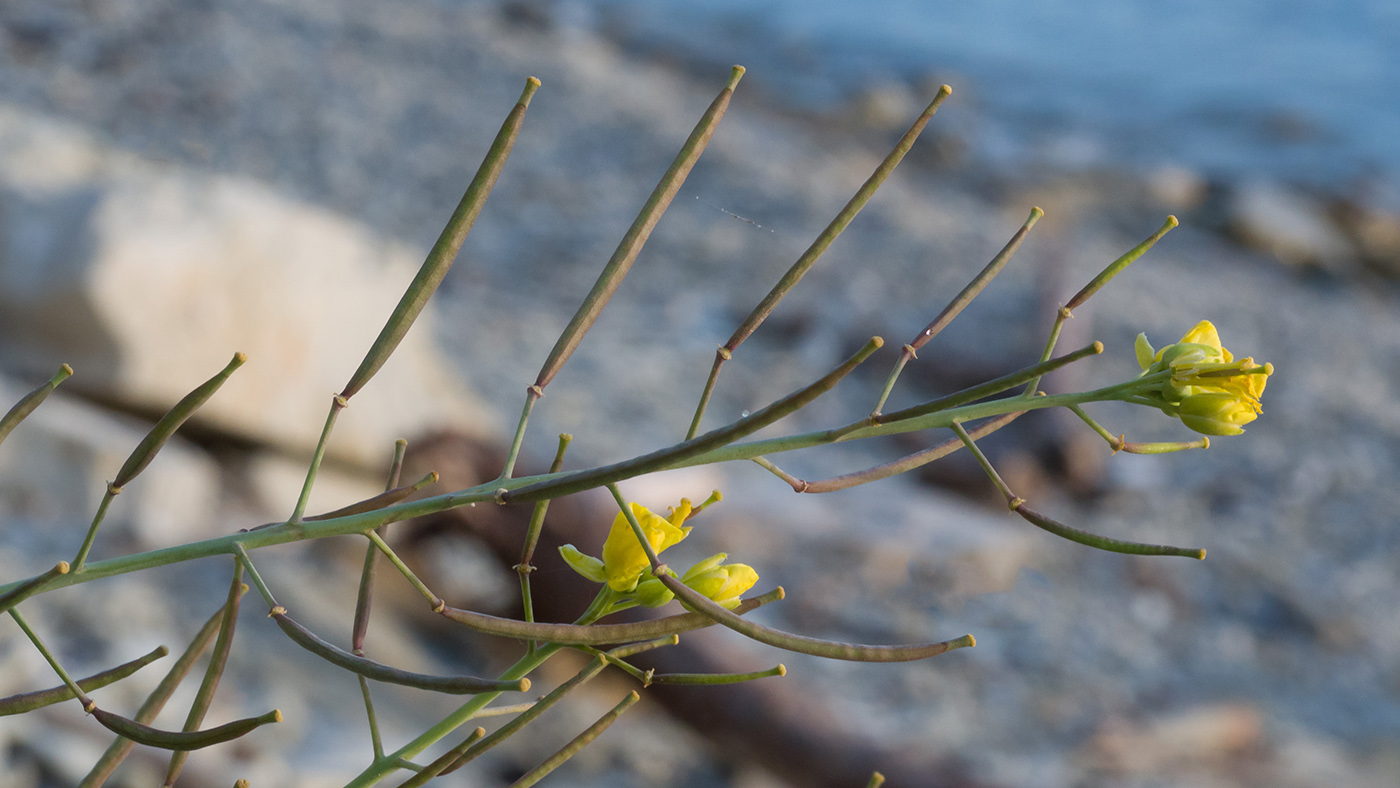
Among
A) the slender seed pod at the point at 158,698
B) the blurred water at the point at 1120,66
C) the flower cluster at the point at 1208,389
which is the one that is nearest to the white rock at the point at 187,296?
the slender seed pod at the point at 158,698

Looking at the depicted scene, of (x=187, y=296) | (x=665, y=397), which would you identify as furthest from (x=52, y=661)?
(x=665, y=397)

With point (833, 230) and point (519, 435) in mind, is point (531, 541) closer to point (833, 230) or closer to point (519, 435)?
point (519, 435)

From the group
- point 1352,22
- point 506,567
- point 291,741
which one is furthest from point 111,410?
point 1352,22

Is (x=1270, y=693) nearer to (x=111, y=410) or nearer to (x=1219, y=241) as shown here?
(x=111, y=410)

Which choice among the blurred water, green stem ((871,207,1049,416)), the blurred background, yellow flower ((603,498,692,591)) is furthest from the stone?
yellow flower ((603,498,692,591))

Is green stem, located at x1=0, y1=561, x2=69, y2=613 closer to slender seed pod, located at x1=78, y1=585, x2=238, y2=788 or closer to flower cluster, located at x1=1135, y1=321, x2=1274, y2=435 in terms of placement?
slender seed pod, located at x1=78, y1=585, x2=238, y2=788
